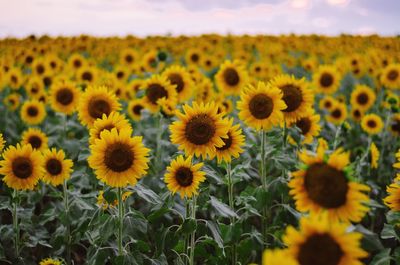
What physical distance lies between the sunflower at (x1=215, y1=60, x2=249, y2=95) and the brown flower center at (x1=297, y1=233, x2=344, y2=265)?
4.89m

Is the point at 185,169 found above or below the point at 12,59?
below

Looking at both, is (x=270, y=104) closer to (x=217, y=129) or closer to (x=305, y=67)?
(x=217, y=129)

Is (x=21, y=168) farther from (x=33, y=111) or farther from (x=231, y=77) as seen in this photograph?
(x=231, y=77)

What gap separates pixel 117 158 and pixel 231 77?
3.85 m

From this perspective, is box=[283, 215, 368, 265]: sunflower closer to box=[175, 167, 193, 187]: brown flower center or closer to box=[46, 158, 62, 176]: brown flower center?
box=[175, 167, 193, 187]: brown flower center

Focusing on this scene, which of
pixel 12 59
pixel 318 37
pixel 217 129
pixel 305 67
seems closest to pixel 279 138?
pixel 217 129

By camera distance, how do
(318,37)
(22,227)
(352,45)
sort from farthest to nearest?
1. (318,37)
2. (352,45)
3. (22,227)

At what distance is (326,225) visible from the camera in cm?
198

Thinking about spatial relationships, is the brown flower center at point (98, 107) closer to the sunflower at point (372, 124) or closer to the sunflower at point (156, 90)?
the sunflower at point (156, 90)

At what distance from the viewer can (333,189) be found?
7.08 ft

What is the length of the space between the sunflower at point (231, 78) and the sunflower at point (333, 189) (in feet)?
15.1

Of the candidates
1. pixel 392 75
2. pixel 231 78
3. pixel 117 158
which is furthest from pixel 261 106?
pixel 392 75

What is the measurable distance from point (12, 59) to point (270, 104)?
825cm

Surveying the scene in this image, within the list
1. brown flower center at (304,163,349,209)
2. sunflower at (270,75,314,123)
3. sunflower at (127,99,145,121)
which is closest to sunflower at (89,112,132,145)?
sunflower at (270,75,314,123)
